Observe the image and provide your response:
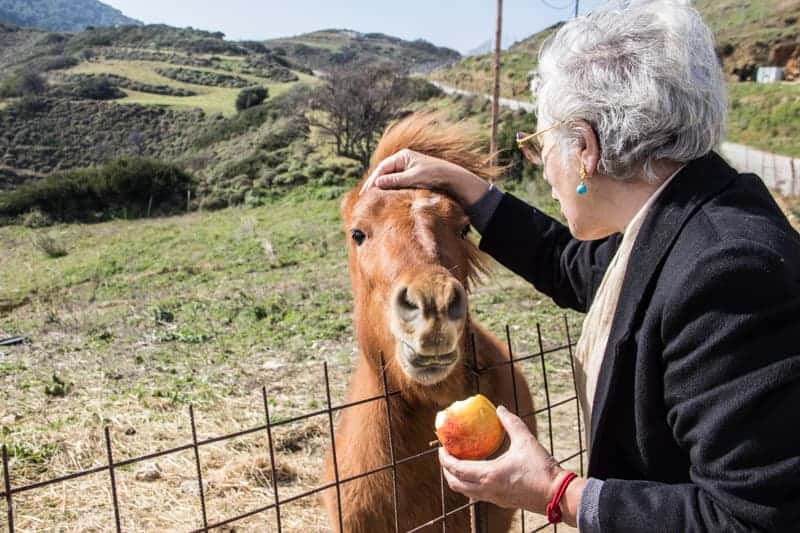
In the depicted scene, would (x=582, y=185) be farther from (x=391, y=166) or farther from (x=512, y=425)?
(x=391, y=166)

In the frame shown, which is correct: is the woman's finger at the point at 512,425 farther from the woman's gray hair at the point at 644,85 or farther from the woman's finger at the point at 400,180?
the woman's finger at the point at 400,180

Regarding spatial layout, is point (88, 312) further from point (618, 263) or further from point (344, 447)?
point (618, 263)

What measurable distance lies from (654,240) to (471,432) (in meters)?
0.73

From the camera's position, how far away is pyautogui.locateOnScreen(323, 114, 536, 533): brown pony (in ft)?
7.36

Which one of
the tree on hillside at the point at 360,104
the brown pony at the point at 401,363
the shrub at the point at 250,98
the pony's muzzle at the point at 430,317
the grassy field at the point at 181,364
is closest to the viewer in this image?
the pony's muzzle at the point at 430,317

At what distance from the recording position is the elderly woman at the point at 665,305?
50.6 inches

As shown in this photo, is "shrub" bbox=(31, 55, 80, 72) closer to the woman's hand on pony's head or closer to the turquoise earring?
the woman's hand on pony's head

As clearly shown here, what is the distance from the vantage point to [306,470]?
502 cm

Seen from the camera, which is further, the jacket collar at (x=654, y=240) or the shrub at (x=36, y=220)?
the shrub at (x=36, y=220)

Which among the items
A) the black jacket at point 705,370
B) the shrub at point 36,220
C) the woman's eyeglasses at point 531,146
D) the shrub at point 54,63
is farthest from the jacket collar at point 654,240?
the shrub at point 54,63

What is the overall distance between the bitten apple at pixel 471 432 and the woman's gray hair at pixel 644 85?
0.80 meters

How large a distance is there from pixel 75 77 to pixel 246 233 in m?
54.1

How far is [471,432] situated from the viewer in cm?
169

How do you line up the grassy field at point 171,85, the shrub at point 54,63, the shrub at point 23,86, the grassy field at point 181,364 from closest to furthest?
the grassy field at point 181,364 → the grassy field at point 171,85 → the shrub at point 23,86 → the shrub at point 54,63
